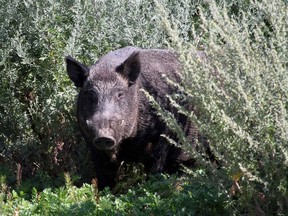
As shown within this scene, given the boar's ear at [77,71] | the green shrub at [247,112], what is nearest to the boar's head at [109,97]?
the boar's ear at [77,71]

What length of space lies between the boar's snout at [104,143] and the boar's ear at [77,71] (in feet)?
2.63

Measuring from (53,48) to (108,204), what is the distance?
2900mm

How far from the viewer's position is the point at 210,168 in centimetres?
502

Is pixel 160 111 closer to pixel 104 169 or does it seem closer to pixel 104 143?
pixel 104 143

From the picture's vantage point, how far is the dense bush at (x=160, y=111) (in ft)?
15.8

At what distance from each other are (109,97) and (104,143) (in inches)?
20.1

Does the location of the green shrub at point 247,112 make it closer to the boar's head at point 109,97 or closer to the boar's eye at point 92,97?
the boar's head at point 109,97

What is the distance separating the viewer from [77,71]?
23.4 feet

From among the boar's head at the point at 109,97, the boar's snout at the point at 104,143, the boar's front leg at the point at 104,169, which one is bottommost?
the boar's front leg at the point at 104,169

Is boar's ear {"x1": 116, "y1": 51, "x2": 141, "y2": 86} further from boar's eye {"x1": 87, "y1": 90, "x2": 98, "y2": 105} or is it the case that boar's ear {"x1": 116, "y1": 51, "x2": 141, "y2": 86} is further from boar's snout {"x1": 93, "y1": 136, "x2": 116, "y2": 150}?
boar's snout {"x1": 93, "y1": 136, "x2": 116, "y2": 150}

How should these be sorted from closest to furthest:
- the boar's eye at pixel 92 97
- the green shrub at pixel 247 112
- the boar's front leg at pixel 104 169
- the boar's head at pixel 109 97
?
the green shrub at pixel 247 112
the boar's head at pixel 109 97
the boar's eye at pixel 92 97
the boar's front leg at pixel 104 169

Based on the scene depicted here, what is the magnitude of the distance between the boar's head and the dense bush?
473mm

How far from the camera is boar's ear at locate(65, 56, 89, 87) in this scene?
7.06m

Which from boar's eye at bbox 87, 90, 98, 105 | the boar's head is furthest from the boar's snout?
boar's eye at bbox 87, 90, 98, 105
